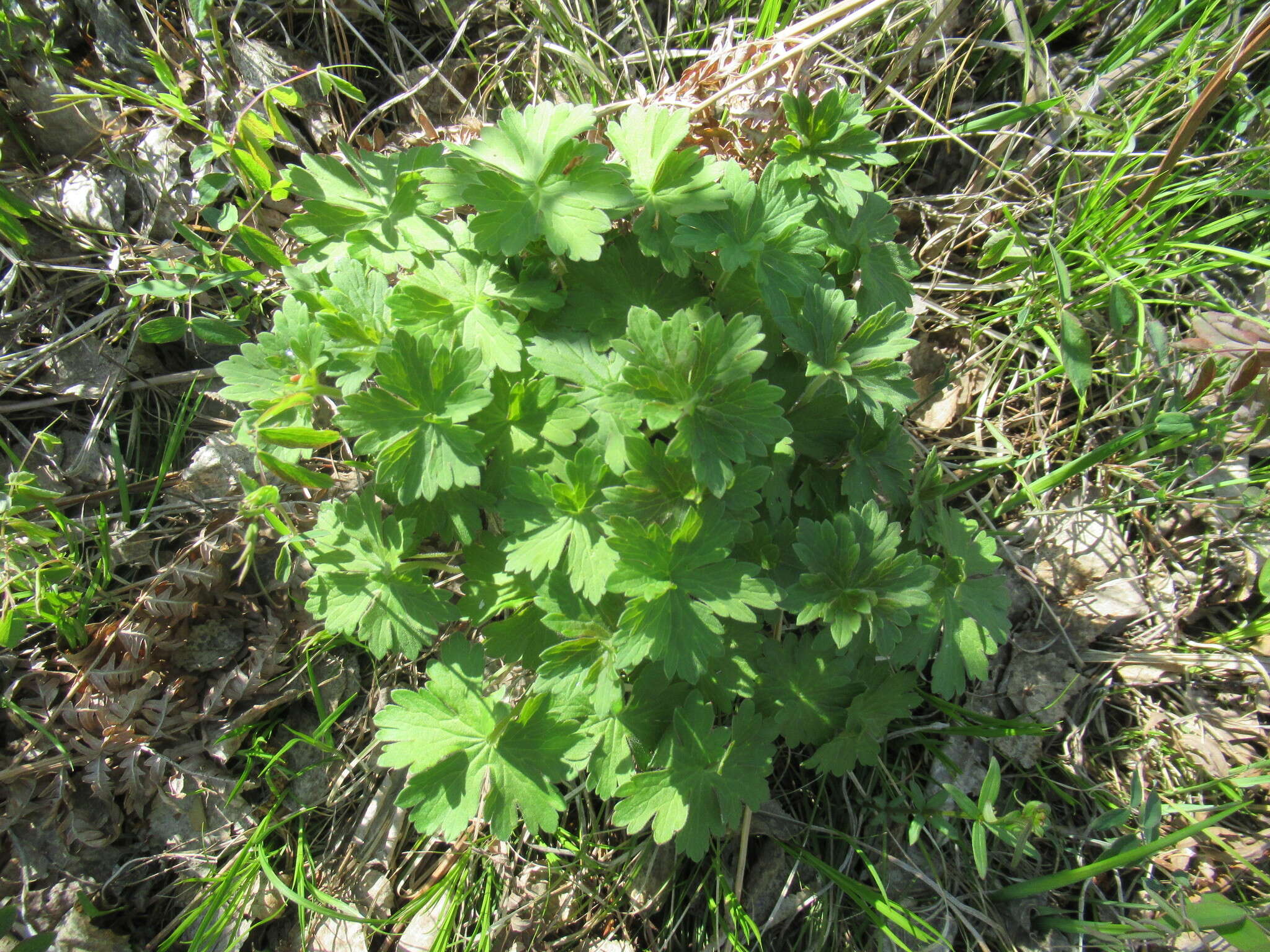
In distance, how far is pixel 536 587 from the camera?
237 cm

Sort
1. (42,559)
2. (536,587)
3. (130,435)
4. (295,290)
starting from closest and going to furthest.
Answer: (536,587) < (295,290) < (42,559) < (130,435)

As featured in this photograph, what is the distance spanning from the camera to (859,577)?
2.31 m

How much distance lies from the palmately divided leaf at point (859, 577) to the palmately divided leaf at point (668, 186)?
0.92 metres

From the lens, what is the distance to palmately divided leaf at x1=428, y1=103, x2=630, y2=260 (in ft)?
7.57

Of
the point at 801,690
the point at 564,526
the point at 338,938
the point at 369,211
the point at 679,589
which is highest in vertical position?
the point at 369,211

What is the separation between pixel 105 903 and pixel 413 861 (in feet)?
3.65

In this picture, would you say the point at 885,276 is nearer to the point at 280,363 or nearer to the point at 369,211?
the point at 369,211

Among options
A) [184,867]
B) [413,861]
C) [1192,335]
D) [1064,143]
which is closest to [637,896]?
[413,861]

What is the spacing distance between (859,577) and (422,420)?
4.53ft

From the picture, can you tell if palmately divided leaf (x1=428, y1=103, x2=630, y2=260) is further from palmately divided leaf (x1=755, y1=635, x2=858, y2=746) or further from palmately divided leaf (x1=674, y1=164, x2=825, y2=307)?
palmately divided leaf (x1=755, y1=635, x2=858, y2=746)

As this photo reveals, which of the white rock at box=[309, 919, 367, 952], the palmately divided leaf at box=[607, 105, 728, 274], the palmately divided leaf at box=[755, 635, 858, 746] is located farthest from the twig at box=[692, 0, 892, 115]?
the white rock at box=[309, 919, 367, 952]

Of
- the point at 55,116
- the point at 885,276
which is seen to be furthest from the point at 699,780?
the point at 55,116

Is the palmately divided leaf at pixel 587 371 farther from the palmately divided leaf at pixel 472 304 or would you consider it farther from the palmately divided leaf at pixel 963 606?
the palmately divided leaf at pixel 963 606

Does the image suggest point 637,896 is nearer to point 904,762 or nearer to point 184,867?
point 904,762
